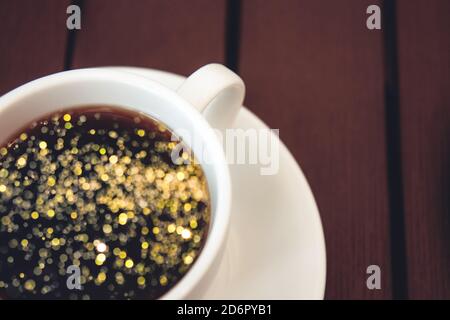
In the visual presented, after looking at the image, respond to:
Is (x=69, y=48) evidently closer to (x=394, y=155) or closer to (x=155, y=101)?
(x=155, y=101)

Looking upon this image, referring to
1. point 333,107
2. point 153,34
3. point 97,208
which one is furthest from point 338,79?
point 97,208

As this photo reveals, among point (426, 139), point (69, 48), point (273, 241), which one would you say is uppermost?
point (69, 48)

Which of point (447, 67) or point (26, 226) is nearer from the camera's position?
point (26, 226)

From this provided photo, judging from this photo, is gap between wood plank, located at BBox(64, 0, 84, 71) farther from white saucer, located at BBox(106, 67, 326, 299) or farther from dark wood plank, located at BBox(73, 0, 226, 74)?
white saucer, located at BBox(106, 67, 326, 299)

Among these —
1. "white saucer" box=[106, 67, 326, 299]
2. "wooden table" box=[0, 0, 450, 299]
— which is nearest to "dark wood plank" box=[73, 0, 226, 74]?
"wooden table" box=[0, 0, 450, 299]

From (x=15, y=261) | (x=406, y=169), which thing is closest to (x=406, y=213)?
(x=406, y=169)

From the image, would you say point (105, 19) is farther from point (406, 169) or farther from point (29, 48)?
point (406, 169)
